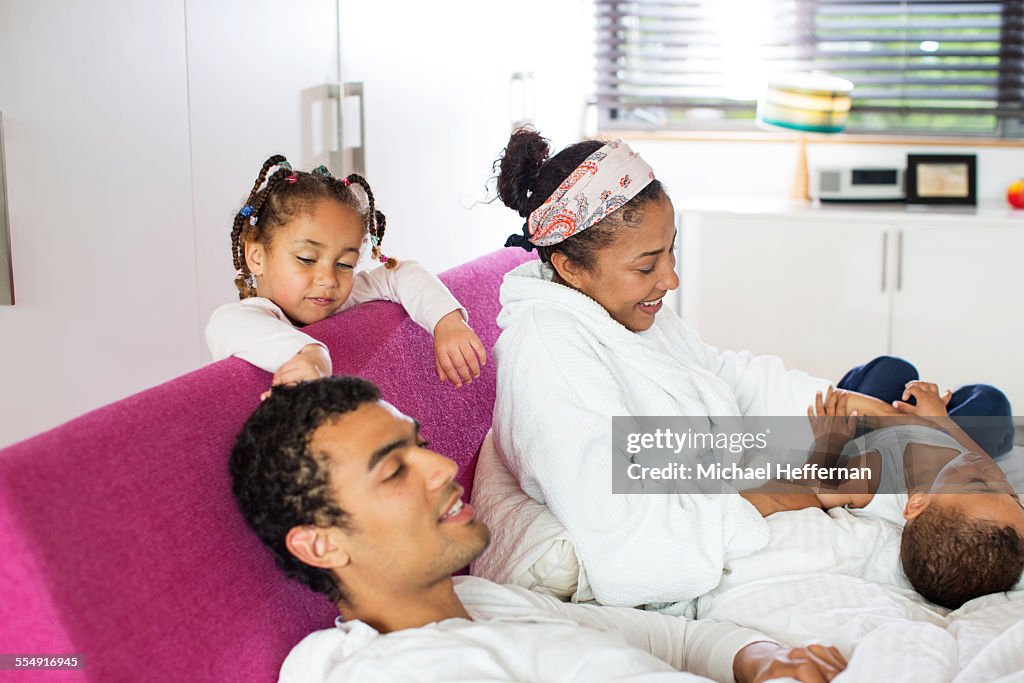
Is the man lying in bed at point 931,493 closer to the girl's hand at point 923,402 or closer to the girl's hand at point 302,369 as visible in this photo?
the girl's hand at point 923,402

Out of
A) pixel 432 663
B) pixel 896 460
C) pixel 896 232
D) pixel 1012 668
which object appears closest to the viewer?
pixel 432 663

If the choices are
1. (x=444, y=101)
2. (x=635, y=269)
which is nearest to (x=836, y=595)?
(x=635, y=269)

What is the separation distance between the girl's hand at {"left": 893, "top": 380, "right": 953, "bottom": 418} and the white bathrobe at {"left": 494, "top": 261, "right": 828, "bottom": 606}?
0.39 meters

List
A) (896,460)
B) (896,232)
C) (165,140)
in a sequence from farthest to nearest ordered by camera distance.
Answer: (896,232), (165,140), (896,460)

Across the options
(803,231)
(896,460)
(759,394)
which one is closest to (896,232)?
(803,231)

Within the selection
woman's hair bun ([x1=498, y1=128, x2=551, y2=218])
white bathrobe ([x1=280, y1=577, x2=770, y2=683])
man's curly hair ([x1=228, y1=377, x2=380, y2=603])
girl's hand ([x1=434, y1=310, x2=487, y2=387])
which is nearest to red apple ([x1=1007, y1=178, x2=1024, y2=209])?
woman's hair bun ([x1=498, y1=128, x2=551, y2=218])

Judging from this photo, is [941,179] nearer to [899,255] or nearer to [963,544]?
[899,255]

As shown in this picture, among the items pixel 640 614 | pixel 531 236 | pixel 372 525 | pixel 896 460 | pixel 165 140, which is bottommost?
pixel 640 614

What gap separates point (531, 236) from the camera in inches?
71.9

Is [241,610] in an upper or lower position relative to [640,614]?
upper

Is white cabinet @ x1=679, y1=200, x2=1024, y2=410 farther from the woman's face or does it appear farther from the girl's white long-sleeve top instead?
the girl's white long-sleeve top

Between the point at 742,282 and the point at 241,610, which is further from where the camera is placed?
the point at 742,282

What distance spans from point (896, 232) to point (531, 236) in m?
2.18

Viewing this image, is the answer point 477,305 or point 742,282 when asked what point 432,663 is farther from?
point 742,282
